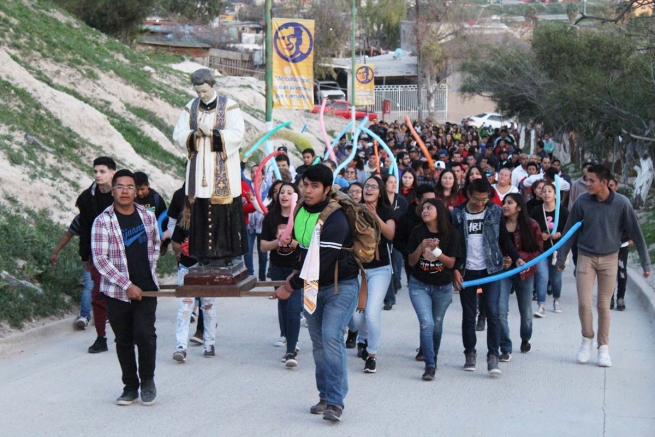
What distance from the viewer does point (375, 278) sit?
9.70 metres

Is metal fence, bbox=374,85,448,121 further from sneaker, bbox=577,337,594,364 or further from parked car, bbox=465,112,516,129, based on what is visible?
sneaker, bbox=577,337,594,364

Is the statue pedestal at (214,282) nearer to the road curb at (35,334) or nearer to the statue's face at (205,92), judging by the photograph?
the statue's face at (205,92)

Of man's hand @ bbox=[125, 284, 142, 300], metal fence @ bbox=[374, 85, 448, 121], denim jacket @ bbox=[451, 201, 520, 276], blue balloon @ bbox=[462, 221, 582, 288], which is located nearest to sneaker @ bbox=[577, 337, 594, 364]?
blue balloon @ bbox=[462, 221, 582, 288]

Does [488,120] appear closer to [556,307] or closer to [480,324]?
[556,307]

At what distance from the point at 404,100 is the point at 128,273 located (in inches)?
2302

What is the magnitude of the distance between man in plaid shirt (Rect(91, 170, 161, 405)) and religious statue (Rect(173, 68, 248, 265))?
482mm

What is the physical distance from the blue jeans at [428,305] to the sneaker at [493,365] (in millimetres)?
519

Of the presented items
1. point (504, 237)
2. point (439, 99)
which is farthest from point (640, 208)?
point (439, 99)

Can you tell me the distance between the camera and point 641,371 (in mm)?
9664

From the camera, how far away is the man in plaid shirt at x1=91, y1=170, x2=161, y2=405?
7703 mm

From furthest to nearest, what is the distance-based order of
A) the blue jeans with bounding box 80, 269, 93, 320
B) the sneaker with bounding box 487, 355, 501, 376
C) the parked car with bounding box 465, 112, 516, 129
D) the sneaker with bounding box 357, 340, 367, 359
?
the parked car with bounding box 465, 112, 516, 129
the blue jeans with bounding box 80, 269, 93, 320
the sneaker with bounding box 357, 340, 367, 359
the sneaker with bounding box 487, 355, 501, 376

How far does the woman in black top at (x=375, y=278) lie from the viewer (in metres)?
9.49

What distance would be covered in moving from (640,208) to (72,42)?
15623 mm

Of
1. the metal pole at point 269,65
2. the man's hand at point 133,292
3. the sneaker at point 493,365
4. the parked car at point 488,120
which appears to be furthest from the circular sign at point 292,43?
the parked car at point 488,120
